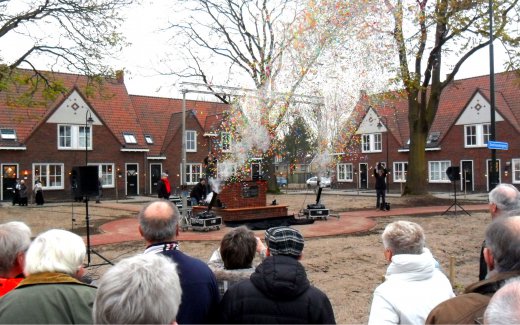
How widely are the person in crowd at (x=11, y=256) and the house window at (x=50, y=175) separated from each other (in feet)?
109

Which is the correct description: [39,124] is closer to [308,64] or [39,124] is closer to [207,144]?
[207,144]

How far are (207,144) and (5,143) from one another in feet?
54.5

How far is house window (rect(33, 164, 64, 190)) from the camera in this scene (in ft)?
110

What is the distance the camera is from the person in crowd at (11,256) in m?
3.18

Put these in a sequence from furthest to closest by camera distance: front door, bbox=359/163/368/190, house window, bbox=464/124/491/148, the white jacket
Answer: front door, bbox=359/163/368/190 → house window, bbox=464/124/491/148 → the white jacket

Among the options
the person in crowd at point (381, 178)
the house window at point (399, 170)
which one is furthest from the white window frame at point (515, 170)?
the person in crowd at point (381, 178)

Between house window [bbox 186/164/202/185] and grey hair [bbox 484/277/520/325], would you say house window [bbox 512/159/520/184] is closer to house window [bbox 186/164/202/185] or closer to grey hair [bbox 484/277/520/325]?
house window [bbox 186/164/202/185]

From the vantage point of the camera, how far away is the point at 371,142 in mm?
47594

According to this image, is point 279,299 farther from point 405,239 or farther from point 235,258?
point 405,239

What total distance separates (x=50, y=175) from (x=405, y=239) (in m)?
35.0

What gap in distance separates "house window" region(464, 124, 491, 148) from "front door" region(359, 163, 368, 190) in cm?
1062

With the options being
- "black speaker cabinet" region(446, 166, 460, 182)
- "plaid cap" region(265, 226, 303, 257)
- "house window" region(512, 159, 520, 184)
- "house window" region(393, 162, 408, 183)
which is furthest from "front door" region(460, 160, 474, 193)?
"plaid cap" region(265, 226, 303, 257)

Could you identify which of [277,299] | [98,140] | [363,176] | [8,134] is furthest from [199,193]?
[363,176]

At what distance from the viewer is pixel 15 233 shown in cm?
325
